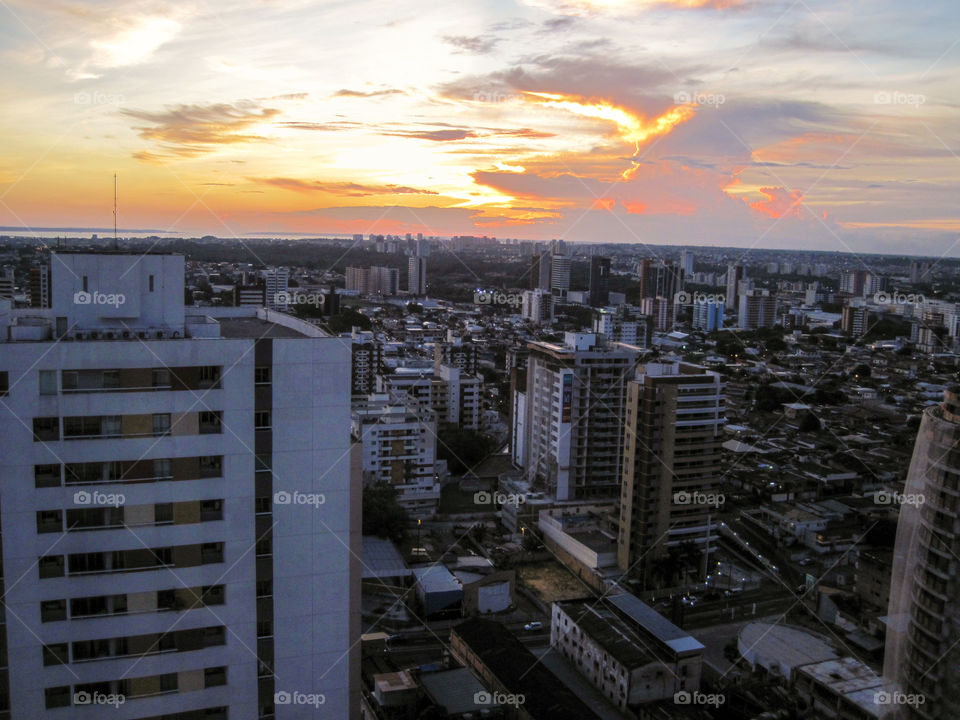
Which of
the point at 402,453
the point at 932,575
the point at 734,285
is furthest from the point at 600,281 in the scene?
the point at 932,575

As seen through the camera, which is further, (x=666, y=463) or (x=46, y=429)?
(x=666, y=463)

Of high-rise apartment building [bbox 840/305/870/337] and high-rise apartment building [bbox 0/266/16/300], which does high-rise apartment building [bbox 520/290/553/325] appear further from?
high-rise apartment building [bbox 0/266/16/300]

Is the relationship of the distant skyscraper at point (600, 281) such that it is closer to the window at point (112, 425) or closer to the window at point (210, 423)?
the window at point (210, 423)

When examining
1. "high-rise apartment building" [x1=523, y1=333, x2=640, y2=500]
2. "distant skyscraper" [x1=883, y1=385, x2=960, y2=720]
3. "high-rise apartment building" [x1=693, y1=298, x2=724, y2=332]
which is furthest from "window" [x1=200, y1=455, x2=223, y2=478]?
"high-rise apartment building" [x1=693, y1=298, x2=724, y2=332]

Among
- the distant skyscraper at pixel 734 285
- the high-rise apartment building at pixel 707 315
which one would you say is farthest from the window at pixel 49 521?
the distant skyscraper at pixel 734 285

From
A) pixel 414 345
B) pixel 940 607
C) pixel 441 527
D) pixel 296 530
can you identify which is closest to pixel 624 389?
pixel 441 527

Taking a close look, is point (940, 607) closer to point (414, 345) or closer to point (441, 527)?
point (441, 527)

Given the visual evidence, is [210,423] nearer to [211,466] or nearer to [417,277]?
[211,466]
